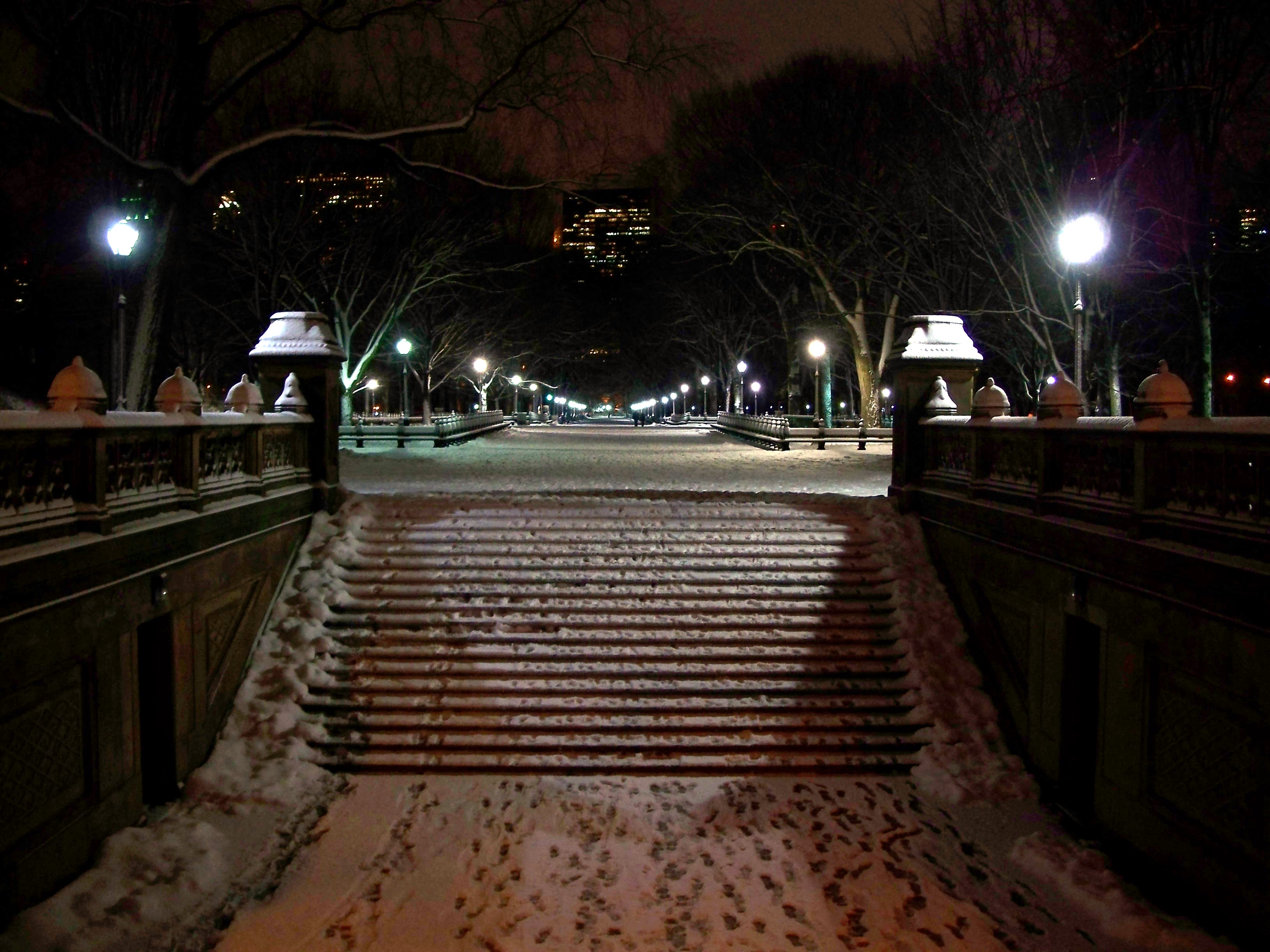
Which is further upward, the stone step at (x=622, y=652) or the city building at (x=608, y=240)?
the city building at (x=608, y=240)

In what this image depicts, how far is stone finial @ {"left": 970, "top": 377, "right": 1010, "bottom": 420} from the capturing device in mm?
10977

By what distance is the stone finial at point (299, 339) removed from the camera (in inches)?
520

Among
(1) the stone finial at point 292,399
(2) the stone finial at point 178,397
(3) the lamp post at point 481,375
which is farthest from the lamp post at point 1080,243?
(3) the lamp post at point 481,375

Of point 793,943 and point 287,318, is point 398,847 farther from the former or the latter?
point 287,318

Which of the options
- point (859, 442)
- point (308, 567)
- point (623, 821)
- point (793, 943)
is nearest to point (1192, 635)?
point (793, 943)

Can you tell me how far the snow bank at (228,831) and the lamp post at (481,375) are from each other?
41352mm

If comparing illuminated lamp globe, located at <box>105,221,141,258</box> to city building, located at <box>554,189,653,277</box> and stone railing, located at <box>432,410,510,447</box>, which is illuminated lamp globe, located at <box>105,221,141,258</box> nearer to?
stone railing, located at <box>432,410,510,447</box>

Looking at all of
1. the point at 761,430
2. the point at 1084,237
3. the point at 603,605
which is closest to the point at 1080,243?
the point at 1084,237

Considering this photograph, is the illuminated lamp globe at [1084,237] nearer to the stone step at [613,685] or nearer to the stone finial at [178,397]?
the stone step at [613,685]

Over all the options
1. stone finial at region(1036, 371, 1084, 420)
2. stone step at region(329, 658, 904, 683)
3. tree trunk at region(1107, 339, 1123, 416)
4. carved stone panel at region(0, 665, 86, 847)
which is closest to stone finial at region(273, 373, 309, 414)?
stone step at region(329, 658, 904, 683)

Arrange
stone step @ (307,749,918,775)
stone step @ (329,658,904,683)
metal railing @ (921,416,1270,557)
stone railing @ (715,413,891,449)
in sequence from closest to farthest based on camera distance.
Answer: metal railing @ (921,416,1270,557), stone step @ (307,749,918,775), stone step @ (329,658,904,683), stone railing @ (715,413,891,449)

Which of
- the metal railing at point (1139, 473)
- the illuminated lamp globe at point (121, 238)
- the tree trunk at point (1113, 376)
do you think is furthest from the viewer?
the tree trunk at point (1113, 376)

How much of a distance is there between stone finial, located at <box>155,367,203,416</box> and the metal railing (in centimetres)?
857

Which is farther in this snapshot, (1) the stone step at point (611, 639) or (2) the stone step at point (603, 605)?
(2) the stone step at point (603, 605)
